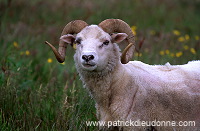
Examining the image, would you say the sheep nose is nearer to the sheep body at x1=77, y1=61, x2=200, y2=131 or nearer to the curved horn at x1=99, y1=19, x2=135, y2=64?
the sheep body at x1=77, y1=61, x2=200, y2=131

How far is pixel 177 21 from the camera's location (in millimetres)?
14961

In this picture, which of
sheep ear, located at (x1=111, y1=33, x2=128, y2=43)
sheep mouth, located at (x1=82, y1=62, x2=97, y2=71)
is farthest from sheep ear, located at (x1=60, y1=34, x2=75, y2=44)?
sheep mouth, located at (x1=82, y1=62, x2=97, y2=71)

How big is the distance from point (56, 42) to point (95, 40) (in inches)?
230

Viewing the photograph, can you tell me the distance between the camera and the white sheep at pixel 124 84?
4895mm

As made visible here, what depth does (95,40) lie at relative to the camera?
5016mm

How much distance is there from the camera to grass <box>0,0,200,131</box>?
5590 millimetres

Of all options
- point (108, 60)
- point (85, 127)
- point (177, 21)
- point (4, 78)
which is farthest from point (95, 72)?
point (177, 21)

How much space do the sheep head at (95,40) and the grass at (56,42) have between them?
67cm

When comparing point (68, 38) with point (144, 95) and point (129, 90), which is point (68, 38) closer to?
point (129, 90)

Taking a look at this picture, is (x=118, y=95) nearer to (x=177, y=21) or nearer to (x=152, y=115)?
(x=152, y=115)

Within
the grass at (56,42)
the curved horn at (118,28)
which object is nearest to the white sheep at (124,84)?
the curved horn at (118,28)

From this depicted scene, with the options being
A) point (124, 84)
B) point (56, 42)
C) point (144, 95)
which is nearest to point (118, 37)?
point (124, 84)

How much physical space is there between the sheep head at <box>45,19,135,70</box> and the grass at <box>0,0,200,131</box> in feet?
Answer: 2.20

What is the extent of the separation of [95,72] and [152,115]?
1006 millimetres
